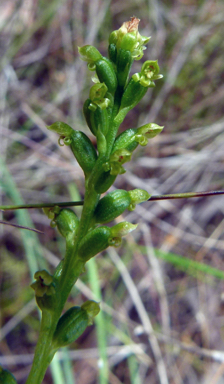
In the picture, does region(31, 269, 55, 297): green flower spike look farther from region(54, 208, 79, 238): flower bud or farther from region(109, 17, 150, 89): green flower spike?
region(109, 17, 150, 89): green flower spike

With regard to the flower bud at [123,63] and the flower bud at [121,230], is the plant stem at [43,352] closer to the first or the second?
the flower bud at [121,230]

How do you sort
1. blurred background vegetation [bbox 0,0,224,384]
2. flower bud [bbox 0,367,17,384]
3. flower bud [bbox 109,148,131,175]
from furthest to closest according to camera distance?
blurred background vegetation [bbox 0,0,224,384] → flower bud [bbox 0,367,17,384] → flower bud [bbox 109,148,131,175]

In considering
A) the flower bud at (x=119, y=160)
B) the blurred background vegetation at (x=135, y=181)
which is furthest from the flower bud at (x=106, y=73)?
the blurred background vegetation at (x=135, y=181)

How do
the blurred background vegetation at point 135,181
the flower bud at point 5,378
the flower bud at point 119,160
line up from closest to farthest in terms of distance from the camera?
the flower bud at point 119,160 → the flower bud at point 5,378 → the blurred background vegetation at point 135,181

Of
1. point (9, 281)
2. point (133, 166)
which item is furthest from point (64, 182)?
point (9, 281)

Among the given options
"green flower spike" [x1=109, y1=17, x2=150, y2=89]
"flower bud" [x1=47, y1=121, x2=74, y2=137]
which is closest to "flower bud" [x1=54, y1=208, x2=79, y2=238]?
"flower bud" [x1=47, y1=121, x2=74, y2=137]

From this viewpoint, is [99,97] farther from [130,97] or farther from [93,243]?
[93,243]
